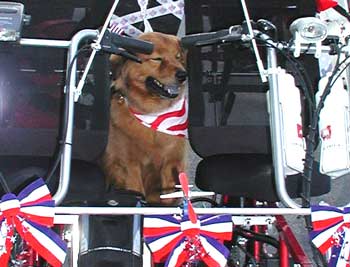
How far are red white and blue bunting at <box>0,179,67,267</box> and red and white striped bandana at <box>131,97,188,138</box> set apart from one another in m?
1.23

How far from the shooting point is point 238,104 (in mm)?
2840

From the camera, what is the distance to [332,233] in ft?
7.34

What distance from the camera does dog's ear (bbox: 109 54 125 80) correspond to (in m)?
3.18

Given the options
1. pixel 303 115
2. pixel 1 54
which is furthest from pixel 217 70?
pixel 1 54

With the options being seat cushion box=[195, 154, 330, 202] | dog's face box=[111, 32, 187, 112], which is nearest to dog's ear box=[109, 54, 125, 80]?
dog's face box=[111, 32, 187, 112]

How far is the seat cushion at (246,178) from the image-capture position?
8.68 feet

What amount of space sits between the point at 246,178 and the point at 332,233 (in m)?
0.52

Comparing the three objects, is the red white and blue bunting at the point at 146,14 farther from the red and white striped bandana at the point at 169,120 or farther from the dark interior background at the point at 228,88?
the red and white striped bandana at the point at 169,120

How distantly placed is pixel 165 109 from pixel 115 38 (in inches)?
38.9

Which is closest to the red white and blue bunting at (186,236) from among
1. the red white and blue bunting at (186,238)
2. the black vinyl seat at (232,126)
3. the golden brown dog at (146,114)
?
the red white and blue bunting at (186,238)

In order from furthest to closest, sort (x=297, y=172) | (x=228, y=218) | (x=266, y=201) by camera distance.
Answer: (x=266, y=201) → (x=297, y=172) → (x=228, y=218)

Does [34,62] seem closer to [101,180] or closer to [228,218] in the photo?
[101,180]

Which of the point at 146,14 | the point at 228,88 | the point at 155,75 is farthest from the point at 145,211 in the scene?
the point at 146,14

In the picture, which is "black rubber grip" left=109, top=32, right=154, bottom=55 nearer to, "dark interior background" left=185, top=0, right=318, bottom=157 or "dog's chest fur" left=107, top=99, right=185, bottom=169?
"dark interior background" left=185, top=0, right=318, bottom=157
